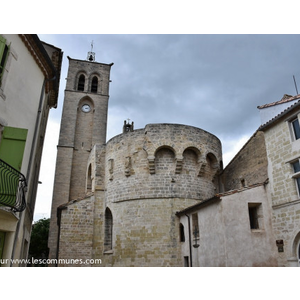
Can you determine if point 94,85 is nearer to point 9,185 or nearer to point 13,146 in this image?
point 13,146

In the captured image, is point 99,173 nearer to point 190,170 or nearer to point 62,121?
point 190,170

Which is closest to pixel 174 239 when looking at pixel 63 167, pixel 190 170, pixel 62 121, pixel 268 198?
pixel 190 170

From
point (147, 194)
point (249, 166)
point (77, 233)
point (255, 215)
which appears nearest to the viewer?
point (255, 215)

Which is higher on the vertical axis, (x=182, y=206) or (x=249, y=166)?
(x=249, y=166)

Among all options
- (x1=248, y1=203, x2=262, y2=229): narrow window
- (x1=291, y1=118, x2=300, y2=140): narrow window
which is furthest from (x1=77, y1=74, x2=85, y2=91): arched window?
(x1=291, y1=118, x2=300, y2=140): narrow window

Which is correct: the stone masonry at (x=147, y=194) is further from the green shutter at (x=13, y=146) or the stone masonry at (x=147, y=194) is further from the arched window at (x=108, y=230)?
the green shutter at (x=13, y=146)

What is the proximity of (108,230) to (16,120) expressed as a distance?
32.6 feet

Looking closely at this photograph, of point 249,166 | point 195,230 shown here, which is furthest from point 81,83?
point 195,230

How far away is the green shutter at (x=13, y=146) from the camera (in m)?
6.47

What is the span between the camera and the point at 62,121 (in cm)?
2506

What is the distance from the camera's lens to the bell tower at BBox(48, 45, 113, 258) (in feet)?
73.4

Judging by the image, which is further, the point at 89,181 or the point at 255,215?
the point at 89,181

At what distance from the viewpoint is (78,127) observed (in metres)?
25.6

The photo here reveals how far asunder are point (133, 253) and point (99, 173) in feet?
18.6
